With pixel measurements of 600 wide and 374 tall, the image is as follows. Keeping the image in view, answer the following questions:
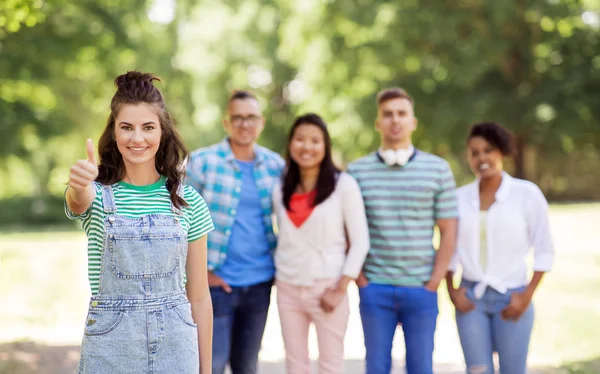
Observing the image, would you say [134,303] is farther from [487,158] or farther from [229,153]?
[487,158]

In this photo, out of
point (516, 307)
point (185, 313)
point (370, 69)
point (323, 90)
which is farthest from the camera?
point (323, 90)

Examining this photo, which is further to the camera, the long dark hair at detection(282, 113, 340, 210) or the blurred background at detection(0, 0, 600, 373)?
the blurred background at detection(0, 0, 600, 373)

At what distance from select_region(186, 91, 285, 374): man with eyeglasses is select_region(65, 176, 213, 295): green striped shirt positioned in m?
1.72

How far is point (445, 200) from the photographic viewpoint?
4629 millimetres

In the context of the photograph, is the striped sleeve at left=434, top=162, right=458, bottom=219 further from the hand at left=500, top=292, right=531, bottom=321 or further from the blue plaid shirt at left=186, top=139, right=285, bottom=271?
the blue plaid shirt at left=186, top=139, right=285, bottom=271

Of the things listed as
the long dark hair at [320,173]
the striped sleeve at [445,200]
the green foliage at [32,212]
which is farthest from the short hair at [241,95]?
the green foliage at [32,212]

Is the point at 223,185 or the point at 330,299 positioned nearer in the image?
the point at 330,299

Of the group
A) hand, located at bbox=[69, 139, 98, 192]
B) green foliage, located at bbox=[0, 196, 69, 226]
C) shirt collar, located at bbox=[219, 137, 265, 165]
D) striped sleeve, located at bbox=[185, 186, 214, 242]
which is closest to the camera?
hand, located at bbox=[69, 139, 98, 192]

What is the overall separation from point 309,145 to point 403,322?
4.21 ft

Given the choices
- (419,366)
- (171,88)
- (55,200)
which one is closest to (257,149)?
(419,366)

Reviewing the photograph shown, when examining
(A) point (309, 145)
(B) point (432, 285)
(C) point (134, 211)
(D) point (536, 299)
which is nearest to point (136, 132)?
(C) point (134, 211)

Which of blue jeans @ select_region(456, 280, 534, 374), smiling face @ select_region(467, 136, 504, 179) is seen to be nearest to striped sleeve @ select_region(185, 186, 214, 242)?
blue jeans @ select_region(456, 280, 534, 374)

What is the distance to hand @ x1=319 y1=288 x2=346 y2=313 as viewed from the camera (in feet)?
14.7

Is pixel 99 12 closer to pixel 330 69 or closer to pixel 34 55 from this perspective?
pixel 34 55
